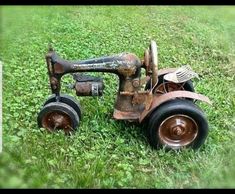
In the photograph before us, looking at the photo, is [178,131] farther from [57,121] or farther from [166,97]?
[57,121]

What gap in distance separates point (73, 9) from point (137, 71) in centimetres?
548

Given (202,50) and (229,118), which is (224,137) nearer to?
(229,118)

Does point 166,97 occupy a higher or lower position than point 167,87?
higher

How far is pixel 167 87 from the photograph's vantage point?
19.1 feet

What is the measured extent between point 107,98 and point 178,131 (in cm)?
143

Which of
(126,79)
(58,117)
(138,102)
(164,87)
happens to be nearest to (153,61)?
(126,79)

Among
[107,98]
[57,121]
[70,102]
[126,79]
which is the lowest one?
[107,98]

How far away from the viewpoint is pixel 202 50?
8672 millimetres

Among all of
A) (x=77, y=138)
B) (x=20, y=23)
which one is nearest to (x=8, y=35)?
A: (x=20, y=23)

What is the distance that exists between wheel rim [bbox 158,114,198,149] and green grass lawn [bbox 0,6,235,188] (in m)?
0.15

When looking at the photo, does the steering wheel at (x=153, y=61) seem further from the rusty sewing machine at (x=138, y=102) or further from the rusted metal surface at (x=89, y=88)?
the rusted metal surface at (x=89, y=88)

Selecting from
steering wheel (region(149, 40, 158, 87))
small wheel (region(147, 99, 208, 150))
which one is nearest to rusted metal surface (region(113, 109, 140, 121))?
small wheel (region(147, 99, 208, 150))

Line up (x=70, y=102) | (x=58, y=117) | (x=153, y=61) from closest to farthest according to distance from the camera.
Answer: (x=153, y=61), (x=58, y=117), (x=70, y=102)

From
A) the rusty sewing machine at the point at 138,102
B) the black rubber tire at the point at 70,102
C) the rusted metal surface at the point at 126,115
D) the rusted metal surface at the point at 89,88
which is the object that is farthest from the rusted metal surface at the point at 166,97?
the black rubber tire at the point at 70,102
